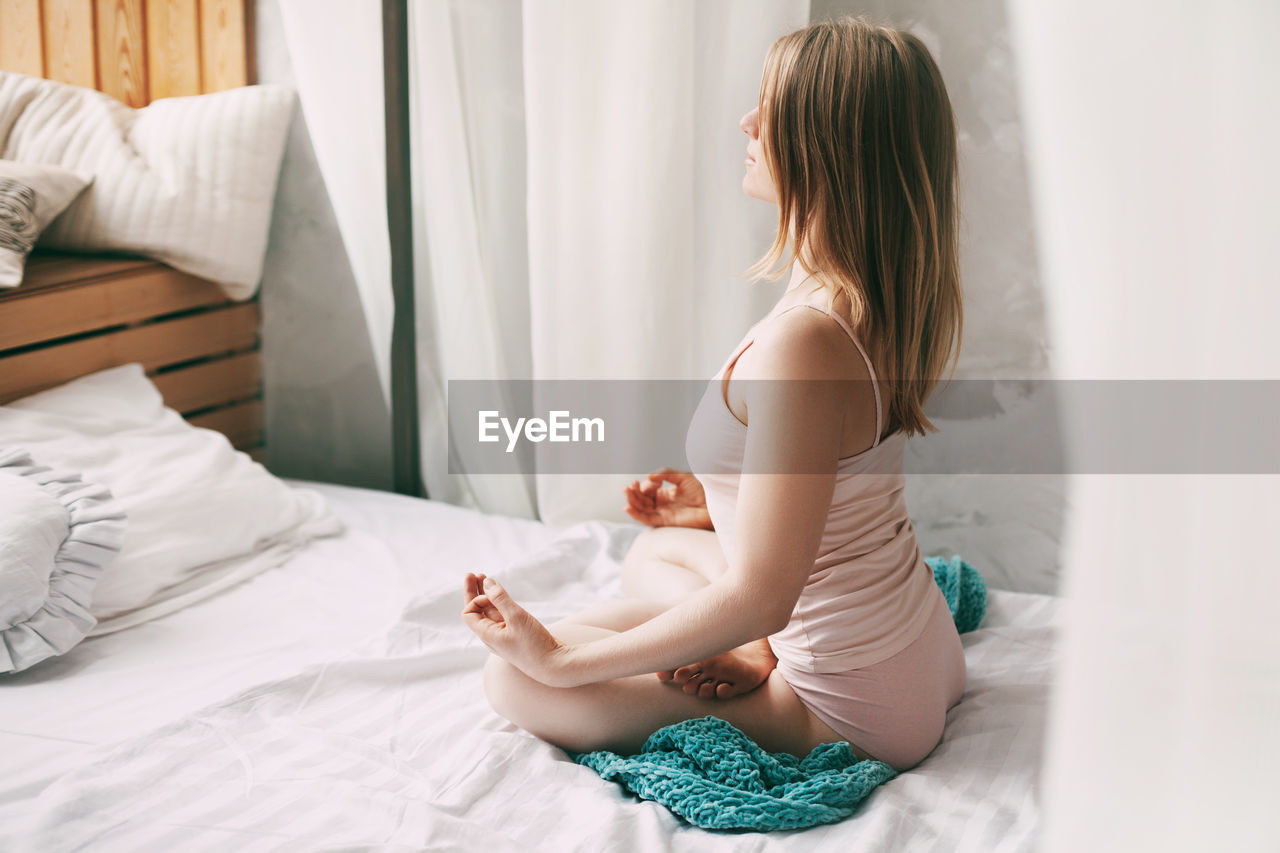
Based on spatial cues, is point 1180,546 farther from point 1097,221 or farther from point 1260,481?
point 1097,221

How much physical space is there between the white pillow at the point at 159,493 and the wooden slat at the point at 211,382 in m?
0.15

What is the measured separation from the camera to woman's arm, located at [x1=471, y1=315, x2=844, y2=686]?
91 centimetres

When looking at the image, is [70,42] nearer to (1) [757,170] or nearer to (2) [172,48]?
(2) [172,48]

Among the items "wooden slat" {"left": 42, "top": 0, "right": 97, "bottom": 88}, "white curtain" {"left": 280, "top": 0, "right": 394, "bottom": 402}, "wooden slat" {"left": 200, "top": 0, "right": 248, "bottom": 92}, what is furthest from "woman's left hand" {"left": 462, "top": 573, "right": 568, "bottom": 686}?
"wooden slat" {"left": 42, "top": 0, "right": 97, "bottom": 88}

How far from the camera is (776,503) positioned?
35.8 inches

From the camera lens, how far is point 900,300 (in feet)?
3.21

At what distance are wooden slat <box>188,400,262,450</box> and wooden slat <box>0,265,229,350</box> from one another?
22 cm

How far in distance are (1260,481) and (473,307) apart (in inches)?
56.2

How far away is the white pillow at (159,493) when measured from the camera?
56.0 inches

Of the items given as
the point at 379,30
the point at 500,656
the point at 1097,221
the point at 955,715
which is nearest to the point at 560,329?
the point at 379,30

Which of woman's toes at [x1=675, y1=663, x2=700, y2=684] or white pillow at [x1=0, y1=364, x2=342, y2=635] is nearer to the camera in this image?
woman's toes at [x1=675, y1=663, x2=700, y2=684]

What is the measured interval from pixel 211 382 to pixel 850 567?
1.42 m

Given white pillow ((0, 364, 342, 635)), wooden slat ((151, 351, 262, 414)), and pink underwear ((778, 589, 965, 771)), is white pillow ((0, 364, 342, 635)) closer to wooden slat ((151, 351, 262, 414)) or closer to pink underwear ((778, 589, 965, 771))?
wooden slat ((151, 351, 262, 414))

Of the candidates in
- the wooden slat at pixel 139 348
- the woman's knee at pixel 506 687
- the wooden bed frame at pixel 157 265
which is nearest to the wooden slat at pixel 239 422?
the wooden bed frame at pixel 157 265
